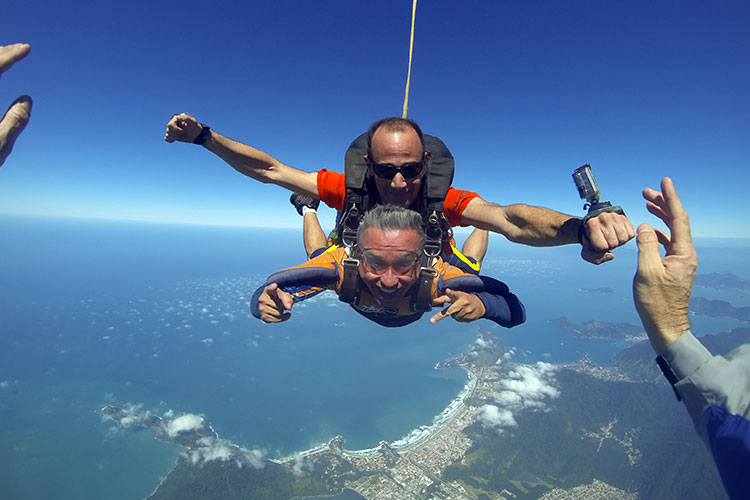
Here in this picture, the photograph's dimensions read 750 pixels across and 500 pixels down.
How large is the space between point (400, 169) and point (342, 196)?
82cm

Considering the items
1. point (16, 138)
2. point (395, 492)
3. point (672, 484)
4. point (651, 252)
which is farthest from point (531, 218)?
point (672, 484)

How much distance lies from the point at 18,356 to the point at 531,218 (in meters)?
118

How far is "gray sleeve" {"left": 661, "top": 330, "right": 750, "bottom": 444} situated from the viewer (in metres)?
1.45

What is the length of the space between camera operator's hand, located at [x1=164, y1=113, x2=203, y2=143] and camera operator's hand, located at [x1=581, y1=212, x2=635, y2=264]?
128 inches

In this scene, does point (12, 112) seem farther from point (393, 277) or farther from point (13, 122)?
point (393, 277)

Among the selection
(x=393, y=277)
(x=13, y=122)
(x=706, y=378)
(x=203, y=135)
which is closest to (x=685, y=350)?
(x=706, y=378)

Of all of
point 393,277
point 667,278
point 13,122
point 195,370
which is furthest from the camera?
point 195,370

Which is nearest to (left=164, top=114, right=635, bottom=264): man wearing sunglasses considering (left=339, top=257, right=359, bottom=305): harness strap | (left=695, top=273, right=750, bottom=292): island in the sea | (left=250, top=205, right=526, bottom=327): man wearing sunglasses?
(left=250, top=205, right=526, bottom=327): man wearing sunglasses

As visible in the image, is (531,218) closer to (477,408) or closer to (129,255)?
(477,408)

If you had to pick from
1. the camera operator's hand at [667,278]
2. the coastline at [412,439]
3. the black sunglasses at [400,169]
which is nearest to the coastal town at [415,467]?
the coastline at [412,439]

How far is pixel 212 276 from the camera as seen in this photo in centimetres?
16188

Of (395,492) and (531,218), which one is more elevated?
(531,218)

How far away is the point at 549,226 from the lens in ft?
8.07

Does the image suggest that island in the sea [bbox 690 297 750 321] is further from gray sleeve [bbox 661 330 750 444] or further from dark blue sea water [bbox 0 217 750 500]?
gray sleeve [bbox 661 330 750 444]
